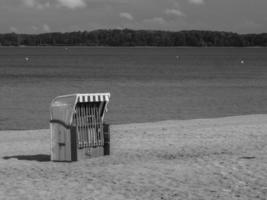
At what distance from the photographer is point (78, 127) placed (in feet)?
40.5

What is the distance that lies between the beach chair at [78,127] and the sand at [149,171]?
0.80 feet

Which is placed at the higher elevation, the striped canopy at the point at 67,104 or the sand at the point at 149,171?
the striped canopy at the point at 67,104

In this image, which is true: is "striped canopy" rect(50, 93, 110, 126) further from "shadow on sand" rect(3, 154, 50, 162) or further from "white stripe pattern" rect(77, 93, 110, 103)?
"shadow on sand" rect(3, 154, 50, 162)

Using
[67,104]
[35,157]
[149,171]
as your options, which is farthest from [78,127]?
[149,171]

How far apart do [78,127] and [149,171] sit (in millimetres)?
1955

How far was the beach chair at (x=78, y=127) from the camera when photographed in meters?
12.1

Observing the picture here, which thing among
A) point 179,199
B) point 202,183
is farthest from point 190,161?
point 179,199

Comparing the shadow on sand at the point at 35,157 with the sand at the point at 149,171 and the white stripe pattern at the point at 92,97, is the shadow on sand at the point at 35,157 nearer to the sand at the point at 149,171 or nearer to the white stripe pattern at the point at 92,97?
the sand at the point at 149,171

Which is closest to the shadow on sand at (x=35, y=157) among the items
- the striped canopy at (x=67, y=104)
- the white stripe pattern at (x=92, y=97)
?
the striped canopy at (x=67, y=104)

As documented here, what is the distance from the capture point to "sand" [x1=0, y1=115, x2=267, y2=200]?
945 centimetres

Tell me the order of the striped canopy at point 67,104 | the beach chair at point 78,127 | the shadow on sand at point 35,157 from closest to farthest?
the striped canopy at point 67,104 < the beach chair at point 78,127 < the shadow on sand at point 35,157

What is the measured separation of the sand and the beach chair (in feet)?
0.80

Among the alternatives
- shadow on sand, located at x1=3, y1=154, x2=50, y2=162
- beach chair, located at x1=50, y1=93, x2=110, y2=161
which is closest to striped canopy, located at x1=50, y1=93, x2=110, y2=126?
beach chair, located at x1=50, y1=93, x2=110, y2=161

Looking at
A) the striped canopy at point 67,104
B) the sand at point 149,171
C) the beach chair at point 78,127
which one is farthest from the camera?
the beach chair at point 78,127
